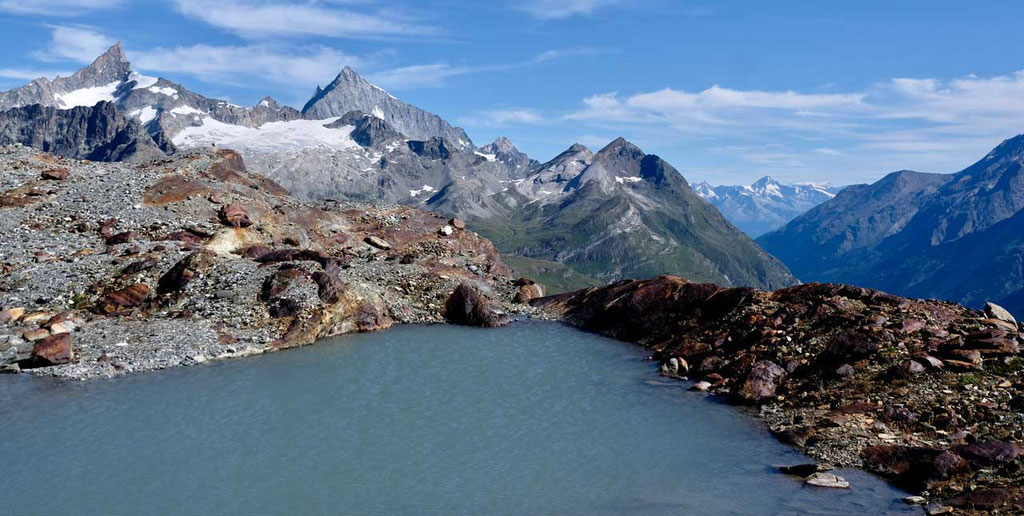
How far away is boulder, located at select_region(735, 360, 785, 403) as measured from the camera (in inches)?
1604

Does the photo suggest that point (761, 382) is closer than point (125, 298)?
Yes

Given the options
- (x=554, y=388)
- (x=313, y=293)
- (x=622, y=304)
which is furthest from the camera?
(x=622, y=304)

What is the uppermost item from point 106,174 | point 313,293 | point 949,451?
point 106,174

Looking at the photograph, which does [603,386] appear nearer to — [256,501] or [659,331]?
[659,331]

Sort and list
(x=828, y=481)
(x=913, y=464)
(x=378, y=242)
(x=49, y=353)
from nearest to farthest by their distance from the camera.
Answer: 1. (x=828, y=481)
2. (x=913, y=464)
3. (x=49, y=353)
4. (x=378, y=242)

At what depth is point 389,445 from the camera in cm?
3425

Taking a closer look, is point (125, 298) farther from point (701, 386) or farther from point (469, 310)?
point (701, 386)

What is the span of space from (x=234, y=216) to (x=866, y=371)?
203ft

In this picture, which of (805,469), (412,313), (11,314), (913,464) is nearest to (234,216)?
(412,313)

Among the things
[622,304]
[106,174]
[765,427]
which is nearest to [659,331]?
[622,304]

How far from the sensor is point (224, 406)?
38.8 meters

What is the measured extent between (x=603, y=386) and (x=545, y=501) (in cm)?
1790

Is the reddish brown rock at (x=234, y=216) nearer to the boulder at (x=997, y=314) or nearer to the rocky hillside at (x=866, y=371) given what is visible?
the rocky hillside at (x=866, y=371)

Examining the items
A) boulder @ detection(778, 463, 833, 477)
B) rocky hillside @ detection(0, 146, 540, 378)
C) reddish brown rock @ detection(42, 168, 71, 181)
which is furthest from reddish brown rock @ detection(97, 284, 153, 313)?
Result: boulder @ detection(778, 463, 833, 477)
